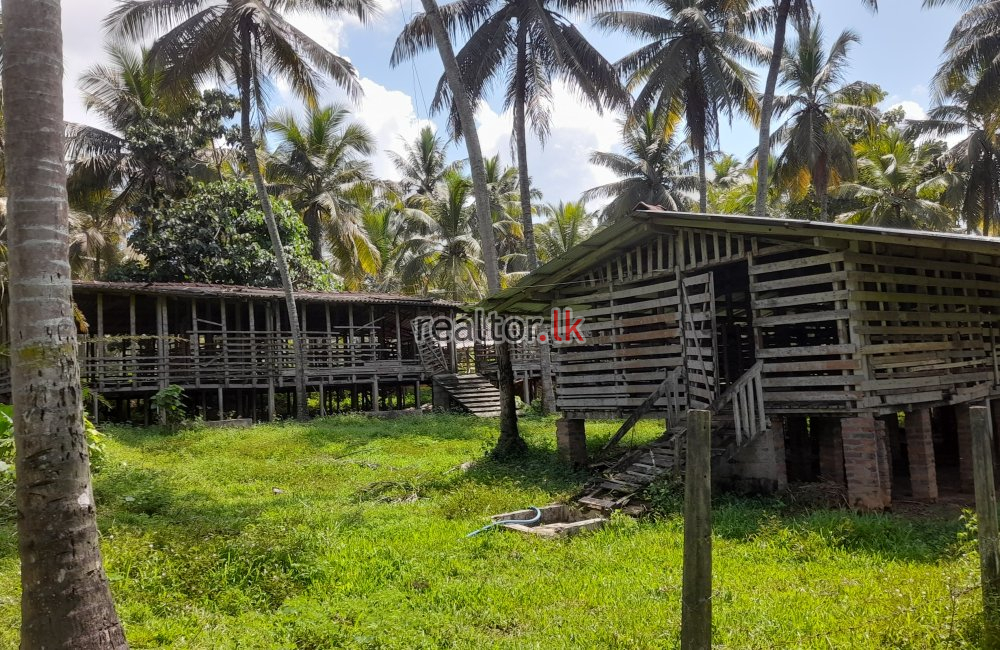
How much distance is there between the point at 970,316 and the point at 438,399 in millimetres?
17276

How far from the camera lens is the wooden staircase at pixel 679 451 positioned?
9711 millimetres

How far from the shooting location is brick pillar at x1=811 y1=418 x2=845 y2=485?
410 inches

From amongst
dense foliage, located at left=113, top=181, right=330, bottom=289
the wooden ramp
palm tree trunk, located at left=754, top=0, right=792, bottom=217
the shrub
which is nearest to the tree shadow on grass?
palm tree trunk, located at left=754, top=0, right=792, bottom=217

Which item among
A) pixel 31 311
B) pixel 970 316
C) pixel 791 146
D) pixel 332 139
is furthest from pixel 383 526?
pixel 332 139

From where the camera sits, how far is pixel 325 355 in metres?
23.7

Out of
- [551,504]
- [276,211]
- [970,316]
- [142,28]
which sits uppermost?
[142,28]

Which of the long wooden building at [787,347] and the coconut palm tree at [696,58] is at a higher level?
the coconut palm tree at [696,58]

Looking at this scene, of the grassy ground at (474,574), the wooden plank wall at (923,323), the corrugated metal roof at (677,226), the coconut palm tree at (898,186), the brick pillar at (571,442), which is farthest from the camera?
the coconut palm tree at (898,186)

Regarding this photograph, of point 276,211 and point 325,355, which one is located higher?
point 276,211

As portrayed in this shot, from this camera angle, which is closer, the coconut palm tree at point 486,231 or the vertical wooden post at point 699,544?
the vertical wooden post at point 699,544

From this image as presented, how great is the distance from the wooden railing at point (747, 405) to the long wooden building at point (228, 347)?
1424cm

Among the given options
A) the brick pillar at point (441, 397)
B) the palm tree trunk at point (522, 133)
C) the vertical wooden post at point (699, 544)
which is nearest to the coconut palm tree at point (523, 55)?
the palm tree trunk at point (522, 133)

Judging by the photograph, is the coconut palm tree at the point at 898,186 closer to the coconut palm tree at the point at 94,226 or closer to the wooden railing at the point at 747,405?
the wooden railing at the point at 747,405

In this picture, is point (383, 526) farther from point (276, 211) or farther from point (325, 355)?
point (276, 211)
